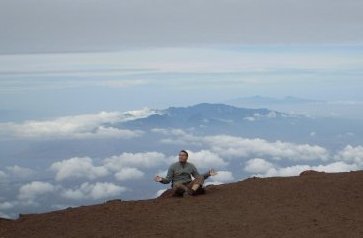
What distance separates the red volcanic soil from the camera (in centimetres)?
1491

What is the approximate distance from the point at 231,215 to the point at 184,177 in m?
3.42

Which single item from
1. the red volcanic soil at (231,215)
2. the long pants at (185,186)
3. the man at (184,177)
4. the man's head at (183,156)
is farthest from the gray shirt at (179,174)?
the red volcanic soil at (231,215)

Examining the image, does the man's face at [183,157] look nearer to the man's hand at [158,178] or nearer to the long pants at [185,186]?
the long pants at [185,186]

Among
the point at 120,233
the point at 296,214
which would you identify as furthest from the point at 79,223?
the point at 296,214

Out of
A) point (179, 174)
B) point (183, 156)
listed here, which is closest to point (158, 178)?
point (179, 174)

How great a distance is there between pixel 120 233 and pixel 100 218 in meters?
1.87

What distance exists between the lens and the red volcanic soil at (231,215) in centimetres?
1491

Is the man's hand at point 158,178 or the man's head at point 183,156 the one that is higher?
the man's head at point 183,156

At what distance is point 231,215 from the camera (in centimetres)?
1644

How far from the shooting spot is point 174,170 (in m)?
19.5

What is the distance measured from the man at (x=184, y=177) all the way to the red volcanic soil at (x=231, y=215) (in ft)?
1.32

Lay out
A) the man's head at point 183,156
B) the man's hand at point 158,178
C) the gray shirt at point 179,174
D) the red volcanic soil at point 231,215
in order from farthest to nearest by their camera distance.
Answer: the gray shirt at point 179,174 < the man's head at point 183,156 < the man's hand at point 158,178 < the red volcanic soil at point 231,215

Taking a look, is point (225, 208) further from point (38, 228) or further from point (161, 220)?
point (38, 228)

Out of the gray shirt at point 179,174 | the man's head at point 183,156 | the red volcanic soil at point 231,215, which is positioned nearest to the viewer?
the red volcanic soil at point 231,215
